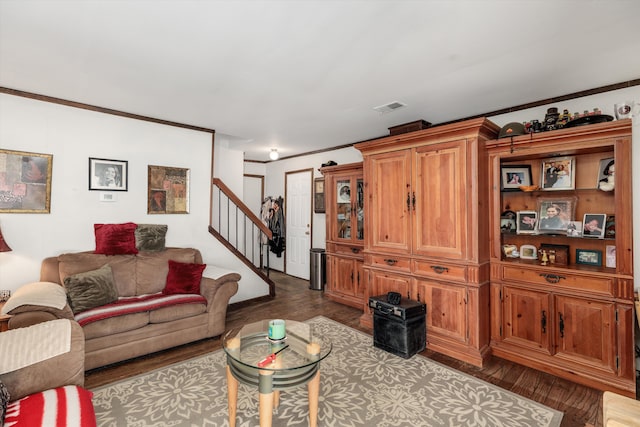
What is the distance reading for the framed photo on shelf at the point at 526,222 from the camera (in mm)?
3086

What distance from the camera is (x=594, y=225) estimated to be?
2.74 m

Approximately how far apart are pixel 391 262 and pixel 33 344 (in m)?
3.04

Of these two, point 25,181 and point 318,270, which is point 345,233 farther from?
point 25,181

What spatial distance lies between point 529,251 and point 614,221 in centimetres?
71

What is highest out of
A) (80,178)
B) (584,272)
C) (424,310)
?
(80,178)

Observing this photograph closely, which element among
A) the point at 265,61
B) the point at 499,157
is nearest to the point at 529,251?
the point at 499,157

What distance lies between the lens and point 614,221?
8.63 ft

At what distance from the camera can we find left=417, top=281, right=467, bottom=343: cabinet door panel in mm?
2998

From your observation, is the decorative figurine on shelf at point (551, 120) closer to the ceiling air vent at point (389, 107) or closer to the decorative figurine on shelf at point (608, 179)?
the decorative figurine on shelf at point (608, 179)

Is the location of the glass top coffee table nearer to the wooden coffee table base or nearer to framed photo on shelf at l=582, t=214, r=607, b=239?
the wooden coffee table base

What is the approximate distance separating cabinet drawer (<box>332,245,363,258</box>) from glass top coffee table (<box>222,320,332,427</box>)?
234 centimetres

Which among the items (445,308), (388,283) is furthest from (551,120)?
(388,283)

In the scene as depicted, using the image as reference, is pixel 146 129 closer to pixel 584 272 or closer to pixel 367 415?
pixel 367 415

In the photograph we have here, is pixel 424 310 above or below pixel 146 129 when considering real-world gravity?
below
